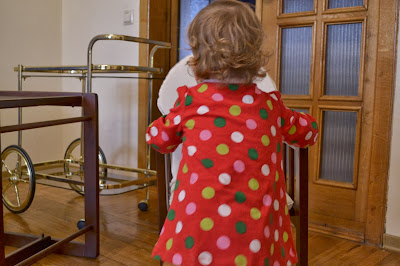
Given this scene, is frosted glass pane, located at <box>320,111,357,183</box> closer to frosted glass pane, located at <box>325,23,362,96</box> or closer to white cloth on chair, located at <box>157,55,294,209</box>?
frosted glass pane, located at <box>325,23,362,96</box>

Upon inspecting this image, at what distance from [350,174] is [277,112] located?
1092mm

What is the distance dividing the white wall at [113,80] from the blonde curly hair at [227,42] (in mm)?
1871

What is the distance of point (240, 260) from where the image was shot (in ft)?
3.01

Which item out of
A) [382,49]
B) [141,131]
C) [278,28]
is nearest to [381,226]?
[382,49]


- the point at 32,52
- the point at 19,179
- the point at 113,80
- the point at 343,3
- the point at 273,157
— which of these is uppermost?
the point at 343,3

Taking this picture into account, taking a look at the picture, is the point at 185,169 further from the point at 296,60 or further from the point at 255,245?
the point at 296,60

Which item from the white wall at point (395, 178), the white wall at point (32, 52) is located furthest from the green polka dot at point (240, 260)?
the white wall at point (32, 52)

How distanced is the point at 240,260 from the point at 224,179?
0.17 m

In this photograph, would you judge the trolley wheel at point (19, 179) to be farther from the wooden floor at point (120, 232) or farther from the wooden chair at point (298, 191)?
the wooden chair at point (298, 191)

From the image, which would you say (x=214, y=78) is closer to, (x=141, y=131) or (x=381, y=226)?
(x=381, y=226)

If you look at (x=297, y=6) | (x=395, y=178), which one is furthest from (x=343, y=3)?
(x=395, y=178)

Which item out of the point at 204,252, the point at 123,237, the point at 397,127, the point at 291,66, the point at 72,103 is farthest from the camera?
the point at 291,66

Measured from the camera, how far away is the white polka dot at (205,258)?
3.04 feet

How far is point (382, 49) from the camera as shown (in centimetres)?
178
